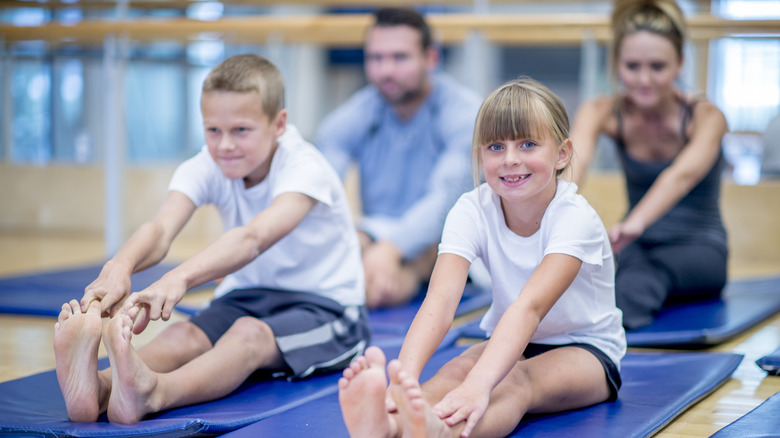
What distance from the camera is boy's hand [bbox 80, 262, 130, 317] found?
3.90ft

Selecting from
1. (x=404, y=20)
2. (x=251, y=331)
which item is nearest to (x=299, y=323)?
(x=251, y=331)

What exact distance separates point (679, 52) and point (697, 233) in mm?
463

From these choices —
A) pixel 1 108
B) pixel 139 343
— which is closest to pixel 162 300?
pixel 139 343

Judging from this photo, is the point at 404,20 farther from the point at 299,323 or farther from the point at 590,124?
the point at 299,323

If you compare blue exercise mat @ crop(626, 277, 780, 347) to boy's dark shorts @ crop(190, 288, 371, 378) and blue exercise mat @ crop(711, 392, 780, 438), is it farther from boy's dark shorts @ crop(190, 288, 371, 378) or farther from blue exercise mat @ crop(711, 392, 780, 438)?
boy's dark shorts @ crop(190, 288, 371, 378)

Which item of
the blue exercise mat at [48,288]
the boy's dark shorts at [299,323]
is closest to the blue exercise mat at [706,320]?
the boy's dark shorts at [299,323]

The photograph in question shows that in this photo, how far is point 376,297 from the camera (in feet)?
6.91

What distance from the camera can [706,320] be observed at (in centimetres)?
188

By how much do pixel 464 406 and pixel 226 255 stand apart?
1.60 feet

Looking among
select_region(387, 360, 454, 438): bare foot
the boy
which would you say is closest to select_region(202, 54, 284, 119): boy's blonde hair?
the boy

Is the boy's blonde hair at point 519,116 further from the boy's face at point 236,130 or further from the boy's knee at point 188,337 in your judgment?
the boy's knee at point 188,337

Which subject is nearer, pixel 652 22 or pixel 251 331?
pixel 251 331

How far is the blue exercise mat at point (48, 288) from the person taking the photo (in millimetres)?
2102

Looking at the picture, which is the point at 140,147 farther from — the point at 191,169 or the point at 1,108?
the point at 191,169
